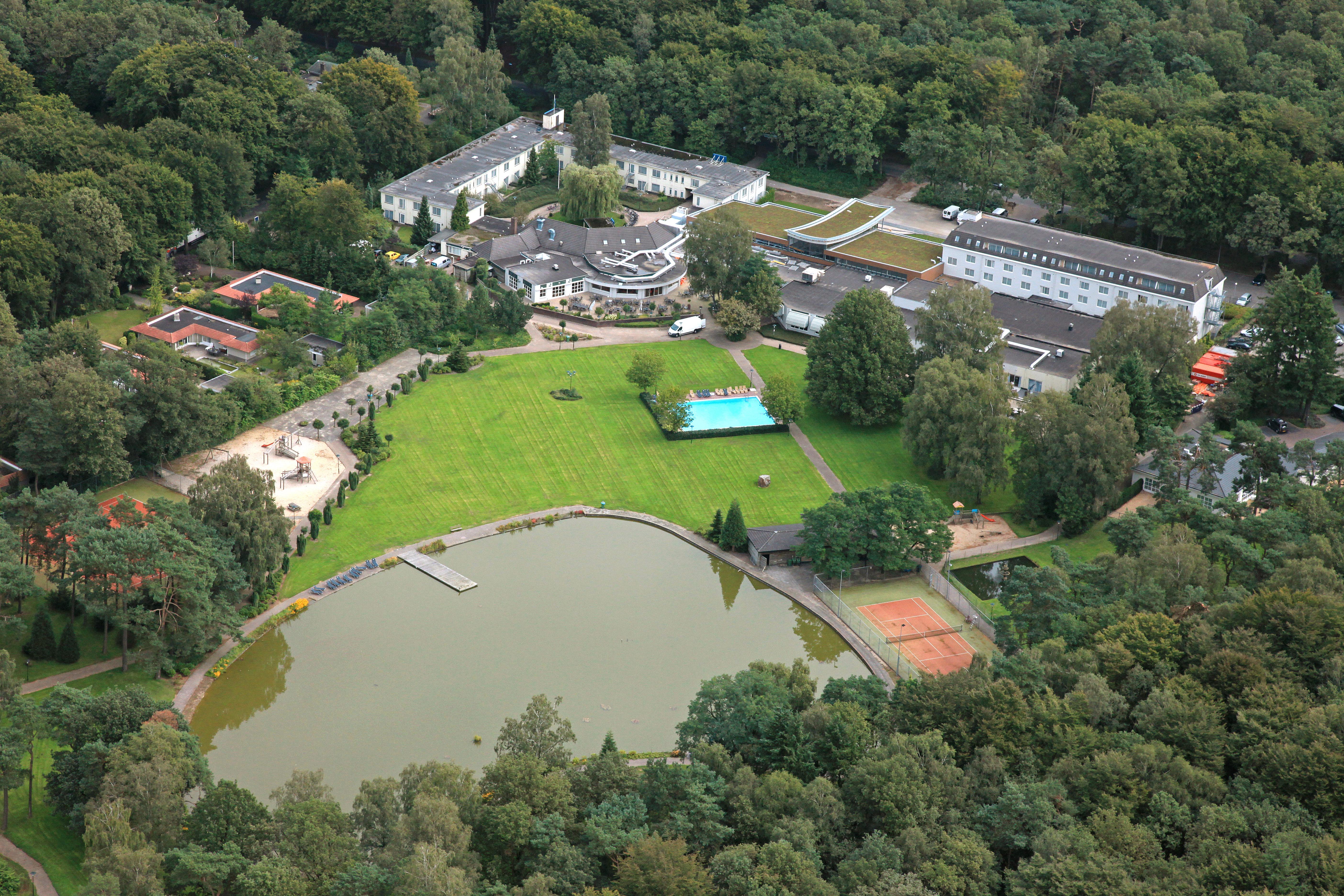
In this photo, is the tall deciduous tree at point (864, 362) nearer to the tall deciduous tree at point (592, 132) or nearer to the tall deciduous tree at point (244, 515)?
the tall deciduous tree at point (244, 515)

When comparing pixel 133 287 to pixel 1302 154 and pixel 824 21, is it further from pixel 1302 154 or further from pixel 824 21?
pixel 1302 154

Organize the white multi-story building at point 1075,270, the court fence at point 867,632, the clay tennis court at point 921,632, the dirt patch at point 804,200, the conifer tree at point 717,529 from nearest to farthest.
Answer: the court fence at point 867,632, the clay tennis court at point 921,632, the conifer tree at point 717,529, the white multi-story building at point 1075,270, the dirt patch at point 804,200

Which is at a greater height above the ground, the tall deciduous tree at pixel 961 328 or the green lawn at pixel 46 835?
the tall deciduous tree at pixel 961 328

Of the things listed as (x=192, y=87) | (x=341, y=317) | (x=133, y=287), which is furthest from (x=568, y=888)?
A: (x=192, y=87)

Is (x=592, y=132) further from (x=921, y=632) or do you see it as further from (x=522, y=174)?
(x=921, y=632)

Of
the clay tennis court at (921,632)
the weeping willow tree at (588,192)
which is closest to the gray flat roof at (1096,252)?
the weeping willow tree at (588,192)
